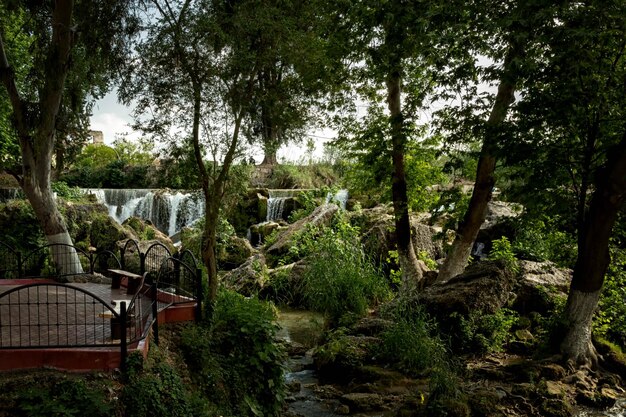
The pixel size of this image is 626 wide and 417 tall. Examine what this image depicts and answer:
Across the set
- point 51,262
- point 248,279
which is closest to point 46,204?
point 51,262

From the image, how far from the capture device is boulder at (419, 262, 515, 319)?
30.5ft

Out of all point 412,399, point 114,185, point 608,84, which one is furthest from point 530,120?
point 114,185

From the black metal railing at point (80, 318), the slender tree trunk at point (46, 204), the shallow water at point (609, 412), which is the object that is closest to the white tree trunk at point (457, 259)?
the shallow water at point (609, 412)

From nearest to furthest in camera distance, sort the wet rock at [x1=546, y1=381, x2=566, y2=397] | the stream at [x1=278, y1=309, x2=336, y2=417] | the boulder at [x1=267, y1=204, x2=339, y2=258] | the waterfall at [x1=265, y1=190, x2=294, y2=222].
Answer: the wet rock at [x1=546, y1=381, x2=566, y2=397]
the stream at [x1=278, y1=309, x2=336, y2=417]
the boulder at [x1=267, y1=204, x2=339, y2=258]
the waterfall at [x1=265, y1=190, x2=294, y2=222]

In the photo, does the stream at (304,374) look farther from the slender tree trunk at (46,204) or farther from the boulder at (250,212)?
the boulder at (250,212)

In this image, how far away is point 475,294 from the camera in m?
9.32

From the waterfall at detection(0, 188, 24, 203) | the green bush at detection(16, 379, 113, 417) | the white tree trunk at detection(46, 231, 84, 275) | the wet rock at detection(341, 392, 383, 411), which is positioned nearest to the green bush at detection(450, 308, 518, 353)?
the wet rock at detection(341, 392, 383, 411)

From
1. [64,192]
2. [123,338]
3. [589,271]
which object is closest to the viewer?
[123,338]

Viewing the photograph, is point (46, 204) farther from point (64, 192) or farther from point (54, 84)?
point (64, 192)

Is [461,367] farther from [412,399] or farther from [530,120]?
[530,120]

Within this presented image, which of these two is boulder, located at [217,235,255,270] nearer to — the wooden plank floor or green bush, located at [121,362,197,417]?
the wooden plank floor

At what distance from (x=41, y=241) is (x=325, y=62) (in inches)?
437

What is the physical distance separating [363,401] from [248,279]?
21.0 ft

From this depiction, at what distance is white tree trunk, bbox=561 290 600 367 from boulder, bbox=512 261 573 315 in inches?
66.4
